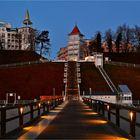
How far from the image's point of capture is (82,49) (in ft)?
618

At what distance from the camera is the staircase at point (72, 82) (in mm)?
85512

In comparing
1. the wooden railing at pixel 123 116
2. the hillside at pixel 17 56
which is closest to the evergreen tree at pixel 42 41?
the hillside at pixel 17 56

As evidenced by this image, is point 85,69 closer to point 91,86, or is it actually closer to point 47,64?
point 47,64

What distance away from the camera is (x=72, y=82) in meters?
96.2

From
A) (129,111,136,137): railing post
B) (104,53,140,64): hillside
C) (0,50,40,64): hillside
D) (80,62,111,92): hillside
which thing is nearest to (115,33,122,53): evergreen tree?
(104,53,140,64): hillside

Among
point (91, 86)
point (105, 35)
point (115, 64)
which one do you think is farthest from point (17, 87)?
point (105, 35)

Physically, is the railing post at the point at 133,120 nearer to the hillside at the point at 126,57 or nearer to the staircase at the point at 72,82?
the staircase at the point at 72,82

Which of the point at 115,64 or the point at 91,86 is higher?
the point at 115,64

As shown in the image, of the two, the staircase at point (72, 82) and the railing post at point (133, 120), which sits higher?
the staircase at point (72, 82)

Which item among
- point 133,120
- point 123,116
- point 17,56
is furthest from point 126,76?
point 133,120

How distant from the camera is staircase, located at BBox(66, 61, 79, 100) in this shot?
8551 cm

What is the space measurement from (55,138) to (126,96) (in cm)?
6292

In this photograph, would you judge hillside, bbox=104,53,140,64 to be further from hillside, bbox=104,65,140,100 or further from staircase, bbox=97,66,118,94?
staircase, bbox=97,66,118,94

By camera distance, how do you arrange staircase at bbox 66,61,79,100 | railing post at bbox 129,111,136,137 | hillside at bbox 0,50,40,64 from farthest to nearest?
hillside at bbox 0,50,40,64, staircase at bbox 66,61,79,100, railing post at bbox 129,111,136,137
